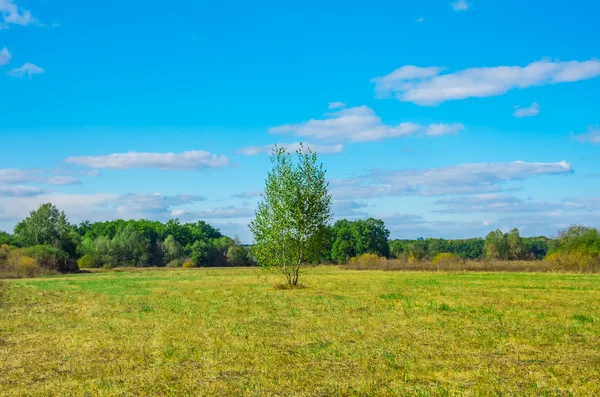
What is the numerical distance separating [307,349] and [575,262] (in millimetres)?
57047

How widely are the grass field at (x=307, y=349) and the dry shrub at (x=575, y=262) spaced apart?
124ft

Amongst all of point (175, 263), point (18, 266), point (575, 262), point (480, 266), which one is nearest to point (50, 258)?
point (18, 266)

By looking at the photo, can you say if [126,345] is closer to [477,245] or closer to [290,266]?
[290,266]

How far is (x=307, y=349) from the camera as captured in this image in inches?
605

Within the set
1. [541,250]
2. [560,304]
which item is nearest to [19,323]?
[560,304]

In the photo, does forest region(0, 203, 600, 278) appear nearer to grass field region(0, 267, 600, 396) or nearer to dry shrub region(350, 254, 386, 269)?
dry shrub region(350, 254, 386, 269)

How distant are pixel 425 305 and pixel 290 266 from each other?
16862 millimetres

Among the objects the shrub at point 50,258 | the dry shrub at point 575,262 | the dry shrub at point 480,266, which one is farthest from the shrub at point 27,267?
the dry shrub at point 575,262

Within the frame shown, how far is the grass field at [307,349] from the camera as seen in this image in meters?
11.4

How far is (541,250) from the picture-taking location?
132 meters

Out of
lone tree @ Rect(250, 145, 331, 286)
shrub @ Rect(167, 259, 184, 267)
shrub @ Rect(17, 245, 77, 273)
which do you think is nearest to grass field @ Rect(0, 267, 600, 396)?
lone tree @ Rect(250, 145, 331, 286)

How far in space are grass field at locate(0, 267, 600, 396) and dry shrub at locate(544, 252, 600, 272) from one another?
37777 millimetres

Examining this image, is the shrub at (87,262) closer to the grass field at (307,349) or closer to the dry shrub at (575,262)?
the grass field at (307,349)

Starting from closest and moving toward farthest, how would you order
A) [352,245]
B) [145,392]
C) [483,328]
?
[145,392] → [483,328] → [352,245]
